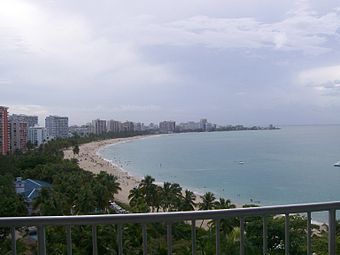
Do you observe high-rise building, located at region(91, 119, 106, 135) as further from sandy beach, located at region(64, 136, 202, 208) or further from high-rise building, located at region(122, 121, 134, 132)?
sandy beach, located at region(64, 136, 202, 208)

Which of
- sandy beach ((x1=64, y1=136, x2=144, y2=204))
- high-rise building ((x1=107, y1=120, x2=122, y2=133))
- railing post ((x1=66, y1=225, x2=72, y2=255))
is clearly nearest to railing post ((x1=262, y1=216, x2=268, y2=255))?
railing post ((x1=66, y1=225, x2=72, y2=255))

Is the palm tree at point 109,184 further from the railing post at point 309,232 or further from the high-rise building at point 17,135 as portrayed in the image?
the high-rise building at point 17,135

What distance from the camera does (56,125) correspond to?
13962cm

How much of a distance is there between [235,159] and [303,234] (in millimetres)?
75823

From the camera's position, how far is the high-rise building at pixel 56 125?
136500mm

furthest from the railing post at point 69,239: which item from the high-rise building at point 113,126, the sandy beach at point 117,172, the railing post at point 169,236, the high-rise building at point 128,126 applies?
the high-rise building at point 128,126

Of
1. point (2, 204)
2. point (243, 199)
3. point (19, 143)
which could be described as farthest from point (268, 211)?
point (19, 143)

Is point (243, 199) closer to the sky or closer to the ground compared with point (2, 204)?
closer to the ground

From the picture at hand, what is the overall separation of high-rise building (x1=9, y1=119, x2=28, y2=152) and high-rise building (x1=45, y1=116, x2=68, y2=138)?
49.7m

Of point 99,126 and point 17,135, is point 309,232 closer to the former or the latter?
point 17,135

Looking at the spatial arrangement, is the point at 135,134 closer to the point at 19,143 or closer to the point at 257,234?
the point at 19,143

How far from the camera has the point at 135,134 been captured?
178 meters

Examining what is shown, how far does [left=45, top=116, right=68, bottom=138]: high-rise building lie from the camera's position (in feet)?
448

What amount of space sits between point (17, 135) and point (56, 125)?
5890cm
